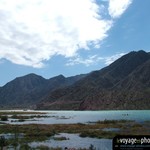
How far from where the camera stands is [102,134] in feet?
262

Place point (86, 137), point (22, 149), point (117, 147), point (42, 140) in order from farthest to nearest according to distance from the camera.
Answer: point (86, 137) < point (42, 140) < point (22, 149) < point (117, 147)

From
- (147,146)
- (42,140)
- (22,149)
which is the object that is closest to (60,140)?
(42,140)

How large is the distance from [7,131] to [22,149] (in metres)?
43.9

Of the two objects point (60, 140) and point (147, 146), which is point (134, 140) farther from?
point (60, 140)

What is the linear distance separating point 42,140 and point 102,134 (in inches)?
671

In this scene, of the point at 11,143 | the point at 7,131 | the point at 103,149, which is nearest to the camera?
the point at 103,149

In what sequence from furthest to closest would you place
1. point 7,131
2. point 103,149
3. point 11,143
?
point 7,131 < point 11,143 < point 103,149

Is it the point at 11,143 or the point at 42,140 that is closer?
the point at 11,143

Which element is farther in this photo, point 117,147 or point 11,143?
point 11,143

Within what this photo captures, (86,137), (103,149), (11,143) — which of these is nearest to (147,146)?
(103,149)

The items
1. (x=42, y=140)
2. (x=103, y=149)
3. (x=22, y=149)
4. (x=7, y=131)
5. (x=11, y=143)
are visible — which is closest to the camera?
(x=22, y=149)

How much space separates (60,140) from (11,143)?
43.1ft

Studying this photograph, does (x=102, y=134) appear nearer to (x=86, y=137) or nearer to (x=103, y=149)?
(x=86, y=137)

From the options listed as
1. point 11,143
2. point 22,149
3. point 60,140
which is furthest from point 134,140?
point 60,140
